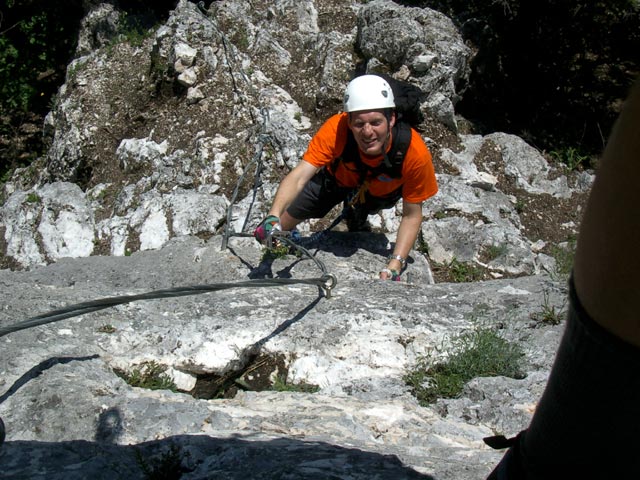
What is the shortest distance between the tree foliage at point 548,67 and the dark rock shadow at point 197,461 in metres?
8.28

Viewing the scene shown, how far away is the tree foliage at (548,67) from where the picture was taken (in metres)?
10.0

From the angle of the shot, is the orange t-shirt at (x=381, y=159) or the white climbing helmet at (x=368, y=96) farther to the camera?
the orange t-shirt at (x=381, y=159)

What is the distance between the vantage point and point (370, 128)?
5.04m

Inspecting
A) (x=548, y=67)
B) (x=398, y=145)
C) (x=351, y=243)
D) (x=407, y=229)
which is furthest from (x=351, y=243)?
(x=548, y=67)

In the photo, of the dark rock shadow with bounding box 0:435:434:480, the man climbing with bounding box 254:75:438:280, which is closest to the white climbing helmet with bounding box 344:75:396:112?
the man climbing with bounding box 254:75:438:280

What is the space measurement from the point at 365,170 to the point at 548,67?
6473mm

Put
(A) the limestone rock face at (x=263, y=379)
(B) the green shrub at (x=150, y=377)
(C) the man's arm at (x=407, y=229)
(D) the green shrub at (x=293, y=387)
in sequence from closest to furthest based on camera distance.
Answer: (A) the limestone rock face at (x=263, y=379)
(B) the green shrub at (x=150, y=377)
(D) the green shrub at (x=293, y=387)
(C) the man's arm at (x=407, y=229)

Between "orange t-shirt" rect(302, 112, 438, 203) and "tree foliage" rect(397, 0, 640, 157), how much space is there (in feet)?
16.0

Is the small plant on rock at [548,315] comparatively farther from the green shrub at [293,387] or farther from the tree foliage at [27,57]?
the tree foliage at [27,57]

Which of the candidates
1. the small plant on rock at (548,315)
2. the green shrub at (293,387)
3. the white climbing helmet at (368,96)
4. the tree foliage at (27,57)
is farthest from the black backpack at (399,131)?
the tree foliage at (27,57)

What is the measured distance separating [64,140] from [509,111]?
286 inches

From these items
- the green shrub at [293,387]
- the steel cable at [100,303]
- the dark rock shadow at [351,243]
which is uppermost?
the steel cable at [100,303]

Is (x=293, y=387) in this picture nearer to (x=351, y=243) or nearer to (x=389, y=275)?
(x=389, y=275)

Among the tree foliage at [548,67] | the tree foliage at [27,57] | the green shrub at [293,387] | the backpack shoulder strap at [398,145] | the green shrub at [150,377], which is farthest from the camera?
the tree foliage at [27,57]
